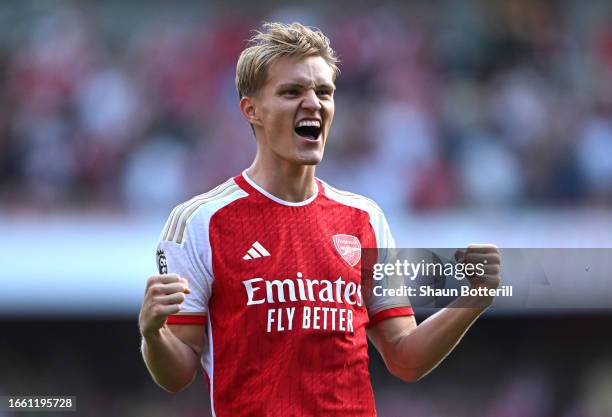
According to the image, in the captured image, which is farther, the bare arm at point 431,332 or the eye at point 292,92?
the eye at point 292,92

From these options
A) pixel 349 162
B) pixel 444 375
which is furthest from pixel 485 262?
pixel 444 375

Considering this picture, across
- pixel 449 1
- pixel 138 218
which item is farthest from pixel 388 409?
pixel 449 1

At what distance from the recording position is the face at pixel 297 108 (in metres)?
3.65

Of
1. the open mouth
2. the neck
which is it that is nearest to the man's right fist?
the neck

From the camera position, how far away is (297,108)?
12.0 ft

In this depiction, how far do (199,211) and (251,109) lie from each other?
0.45 metres

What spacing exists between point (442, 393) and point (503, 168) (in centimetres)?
198

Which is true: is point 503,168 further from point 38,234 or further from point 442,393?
point 38,234

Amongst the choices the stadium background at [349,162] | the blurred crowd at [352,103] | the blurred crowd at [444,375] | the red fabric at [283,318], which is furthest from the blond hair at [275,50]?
the blurred crowd at [444,375]

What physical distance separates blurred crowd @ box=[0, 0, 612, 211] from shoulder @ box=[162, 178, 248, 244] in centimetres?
458

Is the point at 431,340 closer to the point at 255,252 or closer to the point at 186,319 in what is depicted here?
the point at 255,252

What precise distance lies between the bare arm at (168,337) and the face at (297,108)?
2.31 ft

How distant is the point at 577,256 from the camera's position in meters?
5.62

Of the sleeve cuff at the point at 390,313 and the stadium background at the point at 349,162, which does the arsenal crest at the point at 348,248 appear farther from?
the stadium background at the point at 349,162
